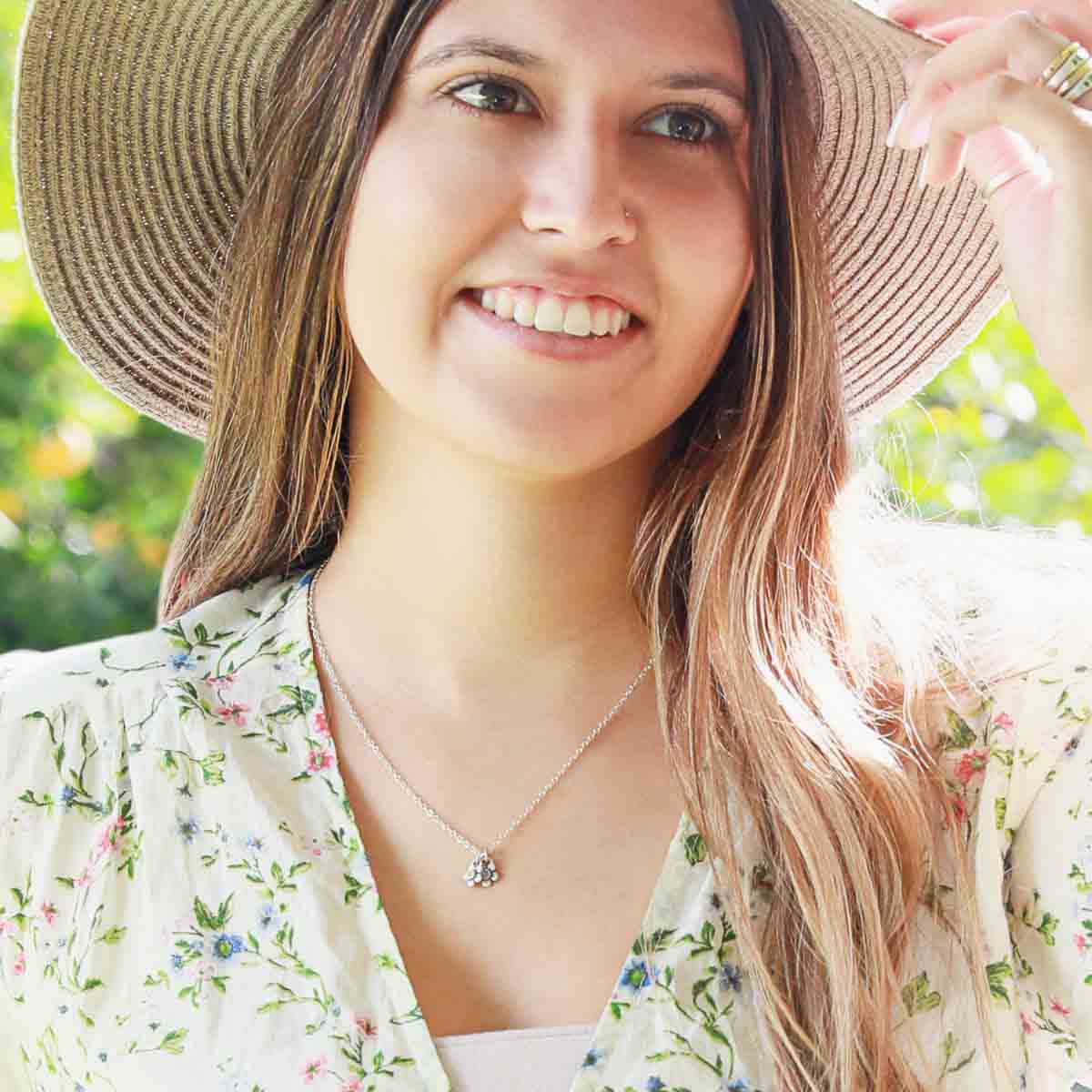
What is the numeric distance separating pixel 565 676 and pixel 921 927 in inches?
16.6

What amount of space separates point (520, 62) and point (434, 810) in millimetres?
696

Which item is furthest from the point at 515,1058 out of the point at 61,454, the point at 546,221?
the point at 61,454

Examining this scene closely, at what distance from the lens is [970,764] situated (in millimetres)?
1882

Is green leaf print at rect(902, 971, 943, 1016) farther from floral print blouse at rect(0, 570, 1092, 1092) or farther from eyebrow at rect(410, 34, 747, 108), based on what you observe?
eyebrow at rect(410, 34, 747, 108)

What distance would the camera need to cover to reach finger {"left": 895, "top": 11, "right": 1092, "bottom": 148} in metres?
1.73

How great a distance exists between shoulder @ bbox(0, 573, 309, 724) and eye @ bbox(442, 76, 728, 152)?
1.83 feet

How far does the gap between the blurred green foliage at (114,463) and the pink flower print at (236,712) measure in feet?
5.39

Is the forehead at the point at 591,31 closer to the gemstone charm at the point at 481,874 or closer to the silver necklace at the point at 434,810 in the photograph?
the silver necklace at the point at 434,810

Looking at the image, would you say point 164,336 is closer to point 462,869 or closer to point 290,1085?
point 462,869

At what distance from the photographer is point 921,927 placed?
1.83 metres

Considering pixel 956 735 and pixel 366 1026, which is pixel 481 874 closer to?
pixel 366 1026

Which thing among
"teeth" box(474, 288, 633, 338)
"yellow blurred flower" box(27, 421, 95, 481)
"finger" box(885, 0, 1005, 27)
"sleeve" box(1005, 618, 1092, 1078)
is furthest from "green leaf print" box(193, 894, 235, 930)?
"yellow blurred flower" box(27, 421, 95, 481)

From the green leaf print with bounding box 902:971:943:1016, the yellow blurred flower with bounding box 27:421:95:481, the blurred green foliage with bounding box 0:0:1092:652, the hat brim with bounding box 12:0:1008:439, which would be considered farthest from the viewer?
the yellow blurred flower with bounding box 27:421:95:481

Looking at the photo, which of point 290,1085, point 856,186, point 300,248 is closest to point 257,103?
point 300,248
